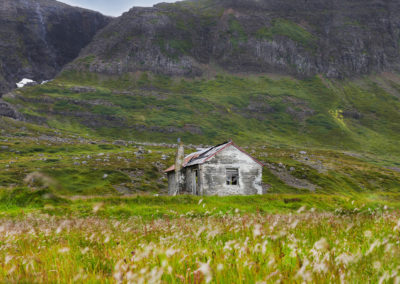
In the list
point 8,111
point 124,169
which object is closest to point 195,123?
point 8,111

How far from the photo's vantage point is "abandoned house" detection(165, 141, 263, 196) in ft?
146

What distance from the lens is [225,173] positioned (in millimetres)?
45656

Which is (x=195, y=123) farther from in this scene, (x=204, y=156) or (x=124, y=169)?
(x=204, y=156)

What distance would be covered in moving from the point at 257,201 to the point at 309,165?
76202mm

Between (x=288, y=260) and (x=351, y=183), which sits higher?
(x=288, y=260)

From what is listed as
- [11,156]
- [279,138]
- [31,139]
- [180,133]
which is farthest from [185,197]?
[279,138]

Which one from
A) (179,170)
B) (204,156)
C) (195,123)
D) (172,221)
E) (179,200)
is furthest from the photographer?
(195,123)

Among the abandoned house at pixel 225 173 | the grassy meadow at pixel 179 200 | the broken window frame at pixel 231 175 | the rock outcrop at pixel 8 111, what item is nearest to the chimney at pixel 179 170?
the abandoned house at pixel 225 173

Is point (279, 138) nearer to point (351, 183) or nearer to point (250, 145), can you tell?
point (250, 145)

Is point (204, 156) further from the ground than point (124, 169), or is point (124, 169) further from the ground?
point (204, 156)

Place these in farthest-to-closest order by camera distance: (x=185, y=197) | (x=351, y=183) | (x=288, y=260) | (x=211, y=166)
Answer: (x=351, y=183) < (x=211, y=166) < (x=185, y=197) < (x=288, y=260)

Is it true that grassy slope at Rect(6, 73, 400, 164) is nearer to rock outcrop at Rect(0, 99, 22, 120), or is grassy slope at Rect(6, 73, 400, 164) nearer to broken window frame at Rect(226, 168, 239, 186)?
rock outcrop at Rect(0, 99, 22, 120)

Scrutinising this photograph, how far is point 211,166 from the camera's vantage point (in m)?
45.0

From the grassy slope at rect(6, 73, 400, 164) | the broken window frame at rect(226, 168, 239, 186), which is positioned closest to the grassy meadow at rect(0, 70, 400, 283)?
the grassy slope at rect(6, 73, 400, 164)
